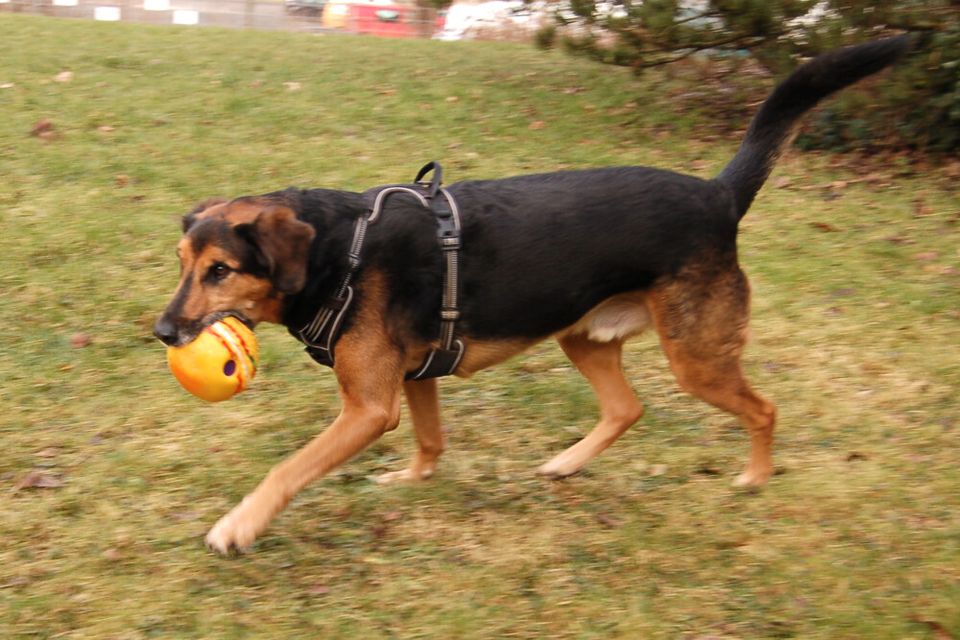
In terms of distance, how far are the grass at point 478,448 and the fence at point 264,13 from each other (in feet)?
22.3

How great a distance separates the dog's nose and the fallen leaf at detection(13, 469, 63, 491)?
52.7 inches

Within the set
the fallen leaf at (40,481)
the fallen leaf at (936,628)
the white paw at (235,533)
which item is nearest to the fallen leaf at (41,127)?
the fallen leaf at (40,481)

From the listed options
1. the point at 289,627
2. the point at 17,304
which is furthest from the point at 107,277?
the point at 289,627

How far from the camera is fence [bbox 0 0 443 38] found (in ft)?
55.0

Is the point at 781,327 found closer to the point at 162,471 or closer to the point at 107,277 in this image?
the point at 162,471

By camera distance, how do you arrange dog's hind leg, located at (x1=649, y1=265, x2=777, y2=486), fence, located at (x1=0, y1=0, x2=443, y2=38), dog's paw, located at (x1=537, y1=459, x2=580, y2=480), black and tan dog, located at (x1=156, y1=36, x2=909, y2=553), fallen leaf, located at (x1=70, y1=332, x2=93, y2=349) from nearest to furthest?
black and tan dog, located at (x1=156, y1=36, x2=909, y2=553) < dog's hind leg, located at (x1=649, y1=265, x2=777, y2=486) < dog's paw, located at (x1=537, y1=459, x2=580, y2=480) < fallen leaf, located at (x1=70, y1=332, x2=93, y2=349) < fence, located at (x1=0, y1=0, x2=443, y2=38)

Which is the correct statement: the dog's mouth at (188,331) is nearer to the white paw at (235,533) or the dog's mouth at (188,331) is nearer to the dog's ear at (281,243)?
the dog's ear at (281,243)

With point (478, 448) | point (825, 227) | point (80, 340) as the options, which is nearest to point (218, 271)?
point (478, 448)

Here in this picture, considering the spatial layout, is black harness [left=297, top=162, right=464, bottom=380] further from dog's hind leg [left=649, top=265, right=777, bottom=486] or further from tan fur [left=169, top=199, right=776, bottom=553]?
dog's hind leg [left=649, top=265, right=777, bottom=486]

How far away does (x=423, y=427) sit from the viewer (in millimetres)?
5324

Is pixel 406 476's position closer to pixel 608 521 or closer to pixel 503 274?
pixel 608 521

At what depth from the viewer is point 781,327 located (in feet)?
23.5

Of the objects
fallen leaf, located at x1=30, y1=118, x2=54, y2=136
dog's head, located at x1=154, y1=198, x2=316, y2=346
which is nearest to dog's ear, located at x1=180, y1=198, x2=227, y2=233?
dog's head, located at x1=154, y1=198, x2=316, y2=346

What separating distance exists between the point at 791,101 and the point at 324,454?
2.84 metres
